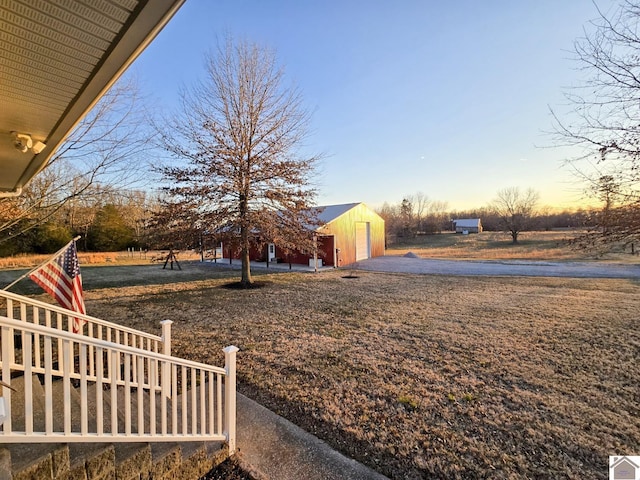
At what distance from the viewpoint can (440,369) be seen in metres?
4.14

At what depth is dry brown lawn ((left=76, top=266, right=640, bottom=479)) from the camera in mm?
2547

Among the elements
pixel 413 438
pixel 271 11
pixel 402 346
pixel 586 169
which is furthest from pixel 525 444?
pixel 271 11

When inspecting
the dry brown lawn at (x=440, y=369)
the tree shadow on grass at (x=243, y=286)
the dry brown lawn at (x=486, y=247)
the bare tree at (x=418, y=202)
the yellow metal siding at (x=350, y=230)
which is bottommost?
the dry brown lawn at (x=440, y=369)

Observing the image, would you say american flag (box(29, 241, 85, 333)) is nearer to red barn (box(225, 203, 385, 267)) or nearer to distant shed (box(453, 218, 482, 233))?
red barn (box(225, 203, 385, 267))

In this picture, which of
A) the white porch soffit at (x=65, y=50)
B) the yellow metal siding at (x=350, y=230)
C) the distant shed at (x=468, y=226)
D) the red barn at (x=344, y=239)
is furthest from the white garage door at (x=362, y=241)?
the distant shed at (x=468, y=226)

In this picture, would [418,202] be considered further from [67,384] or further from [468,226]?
[67,384]

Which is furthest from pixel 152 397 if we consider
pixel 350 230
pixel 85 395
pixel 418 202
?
pixel 418 202

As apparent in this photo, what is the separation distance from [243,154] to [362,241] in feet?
41.0

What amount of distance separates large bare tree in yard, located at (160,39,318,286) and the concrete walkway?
24.2 ft

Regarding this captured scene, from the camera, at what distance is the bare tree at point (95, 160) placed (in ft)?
20.7

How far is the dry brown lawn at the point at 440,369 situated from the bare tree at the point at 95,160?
10.2 feet

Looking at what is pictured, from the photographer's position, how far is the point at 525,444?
2596 millimetres

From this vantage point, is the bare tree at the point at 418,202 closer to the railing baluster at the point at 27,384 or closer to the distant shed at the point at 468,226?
the distant shed at the point at 468,226

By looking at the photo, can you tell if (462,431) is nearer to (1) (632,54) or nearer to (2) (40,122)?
(1) (632,54)
